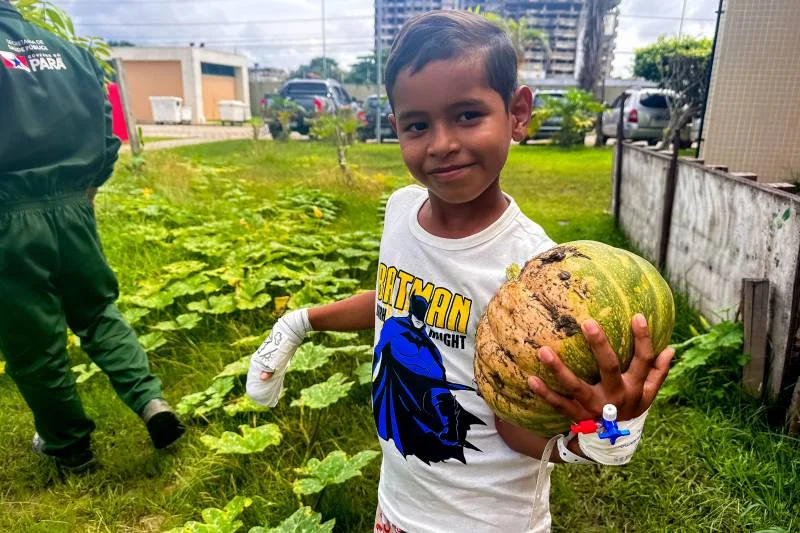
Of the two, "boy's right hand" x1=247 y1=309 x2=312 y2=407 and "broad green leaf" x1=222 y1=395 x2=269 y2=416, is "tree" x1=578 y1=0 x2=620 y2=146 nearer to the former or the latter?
"broad green leaf" x1=222 y1=395 x2=269 y2=416

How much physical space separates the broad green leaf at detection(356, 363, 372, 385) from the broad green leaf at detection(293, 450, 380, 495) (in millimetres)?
687

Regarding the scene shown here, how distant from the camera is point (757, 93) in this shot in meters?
4.68

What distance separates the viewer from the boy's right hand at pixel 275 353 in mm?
1768

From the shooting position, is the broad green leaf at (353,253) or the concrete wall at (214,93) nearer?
the broad green leaf at (353,253)

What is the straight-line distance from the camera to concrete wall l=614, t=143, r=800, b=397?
2.57 metres

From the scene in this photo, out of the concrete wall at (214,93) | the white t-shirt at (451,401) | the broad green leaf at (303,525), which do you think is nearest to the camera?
the white t-shirt at (451,401)

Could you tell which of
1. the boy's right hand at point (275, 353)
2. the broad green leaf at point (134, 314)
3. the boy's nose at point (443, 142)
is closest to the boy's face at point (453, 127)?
the boy's nose at point (443, 142)

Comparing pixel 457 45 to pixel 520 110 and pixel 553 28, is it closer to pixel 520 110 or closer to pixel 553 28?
pixel 520 110

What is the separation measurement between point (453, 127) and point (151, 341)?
2.81 meters

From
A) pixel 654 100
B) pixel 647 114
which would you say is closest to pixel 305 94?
pixel 647 114

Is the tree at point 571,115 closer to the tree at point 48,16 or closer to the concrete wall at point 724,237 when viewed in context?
the concrete wall at point 724,237

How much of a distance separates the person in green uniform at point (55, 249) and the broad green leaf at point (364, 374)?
0.84 m

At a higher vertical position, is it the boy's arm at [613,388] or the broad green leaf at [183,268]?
the boy's arm at [613,388]

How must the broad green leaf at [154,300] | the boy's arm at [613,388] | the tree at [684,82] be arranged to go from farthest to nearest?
the tree at [684,82] < the broad green leaf at [154,300] < the boy's arm at [613,388]
